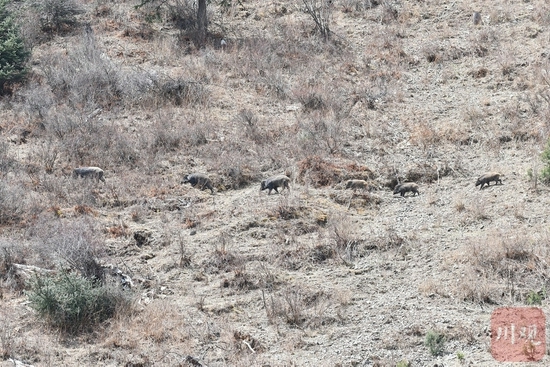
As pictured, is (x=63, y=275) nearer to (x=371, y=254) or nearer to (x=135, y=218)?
(x=135, y=218)

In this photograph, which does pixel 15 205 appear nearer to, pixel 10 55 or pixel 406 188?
pixel 406 188

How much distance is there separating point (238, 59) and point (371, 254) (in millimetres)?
10128

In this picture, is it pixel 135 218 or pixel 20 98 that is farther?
pixel 20 98

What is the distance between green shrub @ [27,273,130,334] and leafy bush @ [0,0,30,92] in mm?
10121

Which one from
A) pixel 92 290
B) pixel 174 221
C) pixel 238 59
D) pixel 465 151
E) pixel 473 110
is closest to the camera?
pixel 92 290

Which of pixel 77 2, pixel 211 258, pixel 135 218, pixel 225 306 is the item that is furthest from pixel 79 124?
pixel 77 2

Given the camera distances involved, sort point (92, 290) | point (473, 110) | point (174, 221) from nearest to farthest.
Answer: point (92, 290), point (174, 221), point (473, 110)

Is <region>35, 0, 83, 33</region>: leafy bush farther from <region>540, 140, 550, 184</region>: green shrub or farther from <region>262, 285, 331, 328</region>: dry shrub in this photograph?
<region>262, 285, 331, 328</region>: dry shrub

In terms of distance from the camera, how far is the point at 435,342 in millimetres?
7867

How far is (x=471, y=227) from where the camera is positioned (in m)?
10.9

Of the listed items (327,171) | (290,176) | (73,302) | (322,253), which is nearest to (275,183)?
(290,176)

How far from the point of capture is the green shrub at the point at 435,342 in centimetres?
781

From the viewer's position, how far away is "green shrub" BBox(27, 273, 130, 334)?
29.7 ft

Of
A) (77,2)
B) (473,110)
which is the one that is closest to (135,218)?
(473,110)
